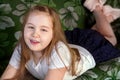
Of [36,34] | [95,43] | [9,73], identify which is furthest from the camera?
[95,43]

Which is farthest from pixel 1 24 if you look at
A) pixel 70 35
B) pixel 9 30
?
pixel 70 35

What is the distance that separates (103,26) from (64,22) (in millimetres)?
227

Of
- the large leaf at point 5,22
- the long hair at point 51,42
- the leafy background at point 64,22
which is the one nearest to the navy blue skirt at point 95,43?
the leafy background at point 64,22

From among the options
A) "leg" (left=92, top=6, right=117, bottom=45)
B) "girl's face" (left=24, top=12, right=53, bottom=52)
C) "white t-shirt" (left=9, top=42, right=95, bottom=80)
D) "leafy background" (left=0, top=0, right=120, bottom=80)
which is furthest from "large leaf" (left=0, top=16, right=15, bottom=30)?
"leg" (left=92, top=6, right=117, bottom=45)

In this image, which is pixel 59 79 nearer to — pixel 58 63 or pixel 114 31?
pixel 58 63

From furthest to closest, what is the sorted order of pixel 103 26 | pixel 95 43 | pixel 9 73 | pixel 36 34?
pixel 103 26, pixel 95 43, pixel 9 73, pixel 36 34

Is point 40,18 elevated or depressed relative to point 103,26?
elevated

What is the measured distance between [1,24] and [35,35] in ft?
1.50

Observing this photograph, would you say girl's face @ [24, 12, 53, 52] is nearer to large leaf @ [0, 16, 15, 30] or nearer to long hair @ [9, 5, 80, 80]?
long hair @ [9, 5, 80, 80]

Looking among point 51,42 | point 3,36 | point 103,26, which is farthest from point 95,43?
point 3,36

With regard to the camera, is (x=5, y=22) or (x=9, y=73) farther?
(x=5, y=22)

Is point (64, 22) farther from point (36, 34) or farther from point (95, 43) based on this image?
point (36, 34)

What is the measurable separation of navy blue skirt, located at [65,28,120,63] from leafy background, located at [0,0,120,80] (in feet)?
0.15

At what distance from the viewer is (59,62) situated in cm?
132
